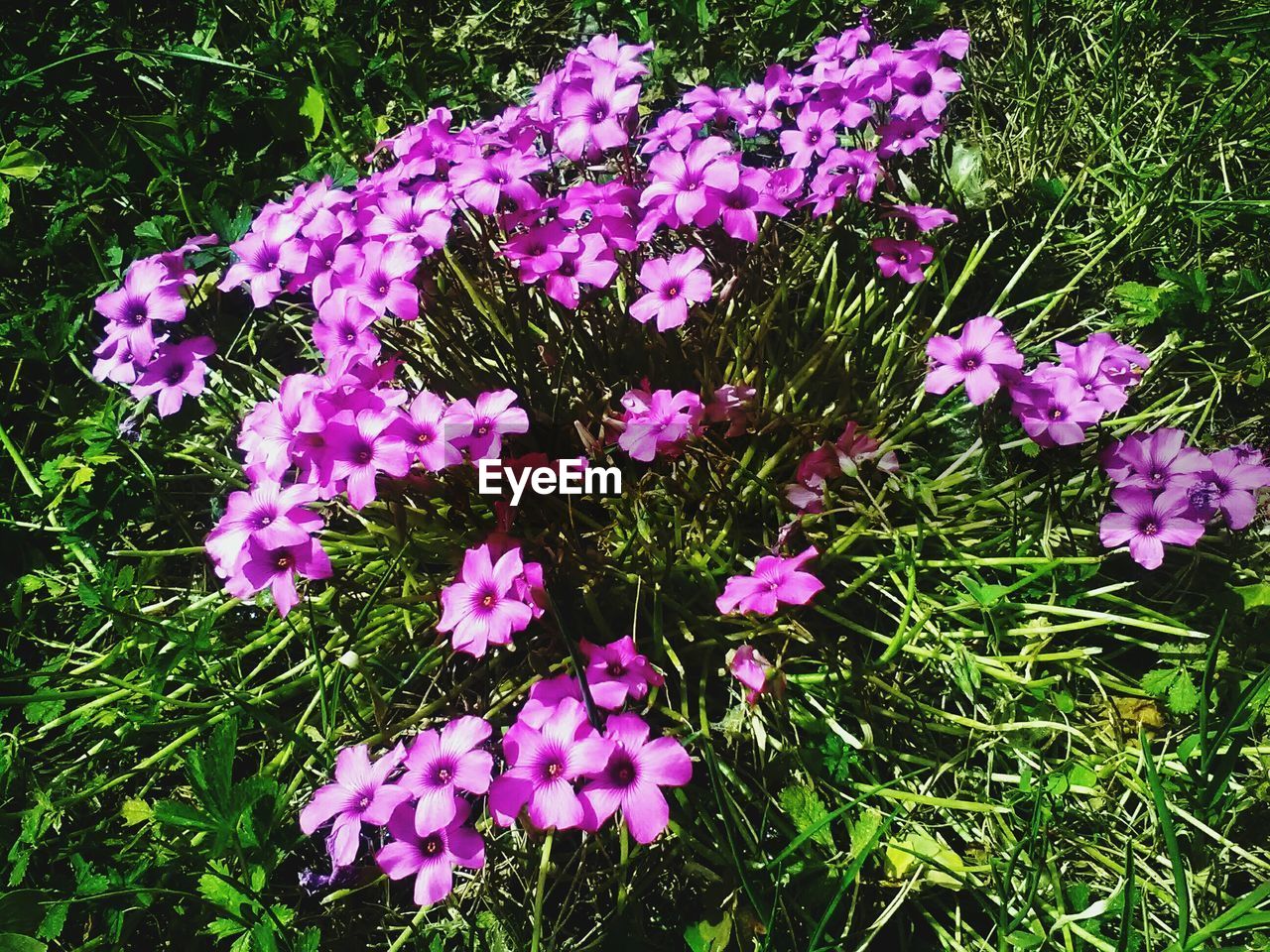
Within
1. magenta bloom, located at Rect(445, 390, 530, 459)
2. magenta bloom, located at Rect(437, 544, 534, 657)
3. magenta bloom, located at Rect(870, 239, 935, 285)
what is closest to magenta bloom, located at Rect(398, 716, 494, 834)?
magenta bloom, located at Rect(437, 544, 534, 657)

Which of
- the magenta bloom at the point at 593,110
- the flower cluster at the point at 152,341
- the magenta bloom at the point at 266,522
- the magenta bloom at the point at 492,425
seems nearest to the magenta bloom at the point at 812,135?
the magenta bloom at the point at 593,110

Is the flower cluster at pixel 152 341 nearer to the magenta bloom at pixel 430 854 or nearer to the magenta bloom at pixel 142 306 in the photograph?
the magenta bloom at pixel 142 306

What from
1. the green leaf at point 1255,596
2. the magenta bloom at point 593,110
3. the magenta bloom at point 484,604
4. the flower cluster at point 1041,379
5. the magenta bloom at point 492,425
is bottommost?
the green leaf at point 1255,596

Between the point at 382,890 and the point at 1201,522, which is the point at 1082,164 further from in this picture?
the point at 382,890

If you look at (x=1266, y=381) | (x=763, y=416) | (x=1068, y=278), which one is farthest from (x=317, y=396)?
(x=1266, y=381)

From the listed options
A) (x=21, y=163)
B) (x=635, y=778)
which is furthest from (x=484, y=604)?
(x=21, y=163)

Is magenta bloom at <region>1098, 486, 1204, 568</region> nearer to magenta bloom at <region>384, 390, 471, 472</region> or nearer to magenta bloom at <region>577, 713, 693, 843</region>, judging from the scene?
magenta bloom at <region>577, 713, 693, 843</region>
